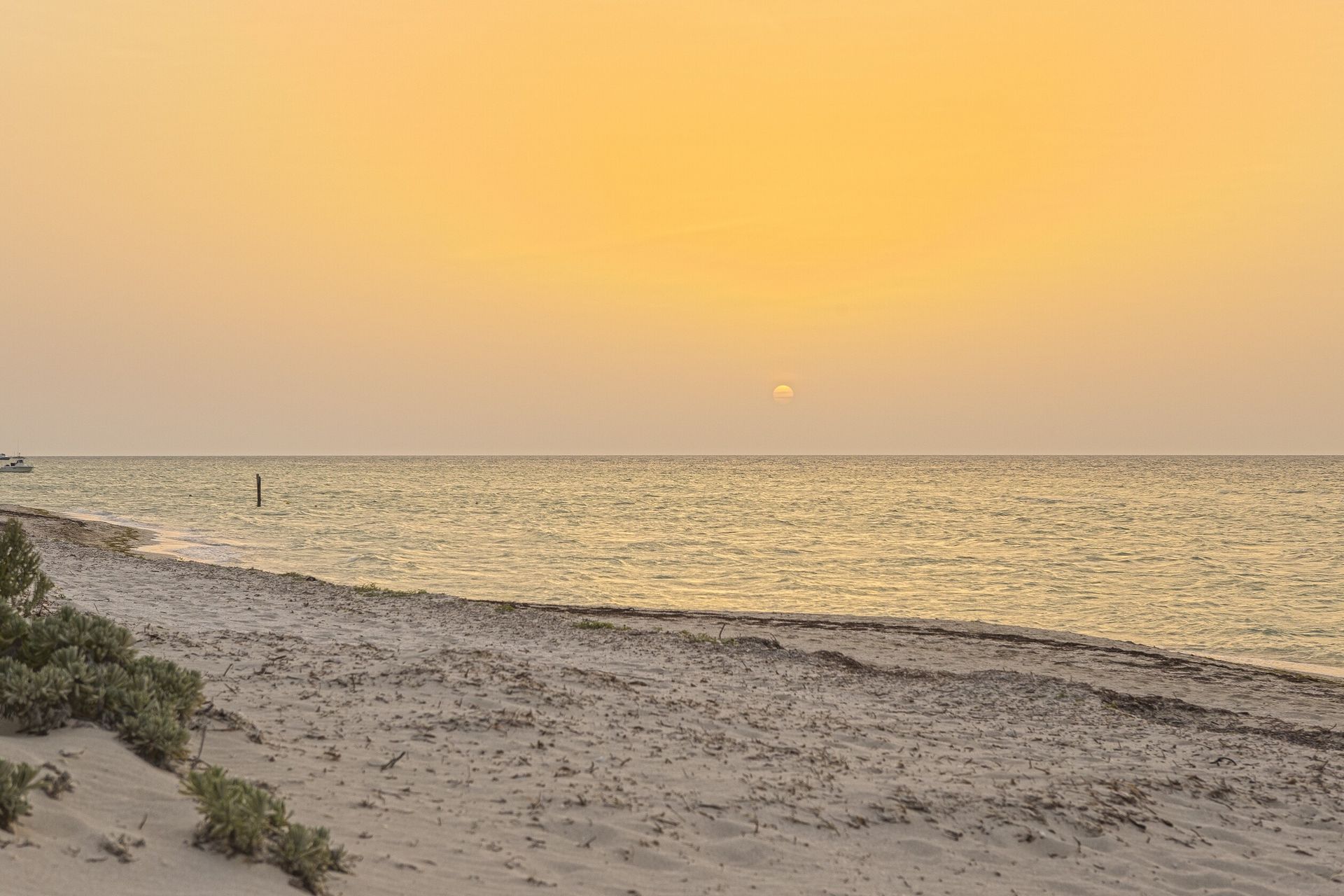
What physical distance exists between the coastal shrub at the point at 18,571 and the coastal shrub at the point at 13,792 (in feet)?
23.0

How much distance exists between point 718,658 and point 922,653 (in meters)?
6.84

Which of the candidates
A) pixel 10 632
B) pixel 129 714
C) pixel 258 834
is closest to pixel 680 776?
pixel 258 834

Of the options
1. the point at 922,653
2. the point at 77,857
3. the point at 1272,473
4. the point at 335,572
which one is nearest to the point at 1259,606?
the point at 922,653

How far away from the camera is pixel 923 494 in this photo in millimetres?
110562

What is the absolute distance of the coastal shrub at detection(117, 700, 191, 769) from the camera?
22.4ft

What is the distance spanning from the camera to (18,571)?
1231cm

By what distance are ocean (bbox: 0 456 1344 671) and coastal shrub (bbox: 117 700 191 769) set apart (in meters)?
22.6

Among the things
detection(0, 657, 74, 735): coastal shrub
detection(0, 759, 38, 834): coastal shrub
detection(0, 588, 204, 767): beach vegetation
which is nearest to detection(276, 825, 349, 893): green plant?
detection(0, 759, 38, 834): coastal shrub

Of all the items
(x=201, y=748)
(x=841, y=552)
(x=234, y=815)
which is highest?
(x=234, y=815)

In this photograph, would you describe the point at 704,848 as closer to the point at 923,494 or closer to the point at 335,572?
the point at 335,572

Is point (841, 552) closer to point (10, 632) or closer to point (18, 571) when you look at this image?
point (18, 571)

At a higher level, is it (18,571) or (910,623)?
(18,571)

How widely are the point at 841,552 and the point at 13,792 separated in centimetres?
4485

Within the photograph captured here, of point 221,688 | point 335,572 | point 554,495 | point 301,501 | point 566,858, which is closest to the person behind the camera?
point 566,858
